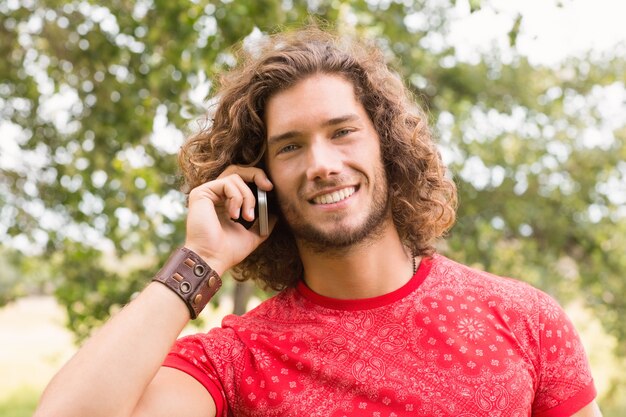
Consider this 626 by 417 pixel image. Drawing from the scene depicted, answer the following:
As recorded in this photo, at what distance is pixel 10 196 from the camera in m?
6.34

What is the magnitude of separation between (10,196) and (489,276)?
15.4ft

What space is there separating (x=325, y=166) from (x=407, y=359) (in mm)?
631

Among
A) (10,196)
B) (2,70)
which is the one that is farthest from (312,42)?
(10,196)

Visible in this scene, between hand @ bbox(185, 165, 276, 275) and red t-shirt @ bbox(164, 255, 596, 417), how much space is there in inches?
9.9

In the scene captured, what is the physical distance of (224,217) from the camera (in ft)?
8.79

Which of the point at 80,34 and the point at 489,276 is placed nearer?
the point at 489,276

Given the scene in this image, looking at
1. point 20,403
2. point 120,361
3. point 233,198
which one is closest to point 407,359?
point 233,198

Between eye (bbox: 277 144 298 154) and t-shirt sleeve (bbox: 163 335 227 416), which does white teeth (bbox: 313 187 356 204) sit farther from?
t-shirt sleeve (bbox: 163 335 227 416)

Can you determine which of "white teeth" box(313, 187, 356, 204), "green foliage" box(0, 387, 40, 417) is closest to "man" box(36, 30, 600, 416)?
"white teeth" box(313, 187, 356, 204)

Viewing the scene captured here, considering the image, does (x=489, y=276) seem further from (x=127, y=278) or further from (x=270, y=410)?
(x=127, y=278)

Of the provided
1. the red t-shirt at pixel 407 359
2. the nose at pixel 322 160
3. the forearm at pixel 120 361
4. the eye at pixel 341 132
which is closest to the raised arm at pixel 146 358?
the forearm at pixel 120 361

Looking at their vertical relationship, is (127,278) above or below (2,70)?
below

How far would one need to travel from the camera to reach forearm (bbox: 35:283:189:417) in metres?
2.14

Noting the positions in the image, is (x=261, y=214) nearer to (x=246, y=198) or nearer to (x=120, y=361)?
(x=246, y=198)
